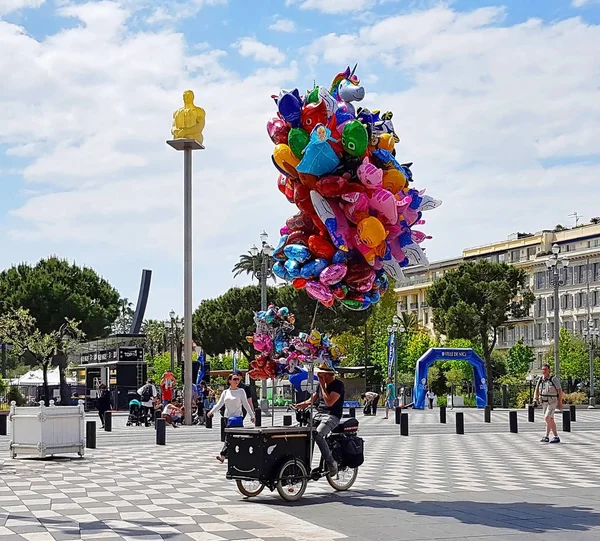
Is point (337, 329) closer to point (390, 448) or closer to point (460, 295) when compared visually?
point (460, 295)

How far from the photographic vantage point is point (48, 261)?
64000 millimetres

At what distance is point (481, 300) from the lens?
69.1 meters

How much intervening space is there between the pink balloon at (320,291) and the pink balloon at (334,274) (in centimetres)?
15

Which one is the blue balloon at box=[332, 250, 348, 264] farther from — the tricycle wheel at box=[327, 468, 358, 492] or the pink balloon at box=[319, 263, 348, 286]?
the tricycle wheel at box=[327, 468, 358, 492]

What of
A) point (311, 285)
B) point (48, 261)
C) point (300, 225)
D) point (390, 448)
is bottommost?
point (390, 448)

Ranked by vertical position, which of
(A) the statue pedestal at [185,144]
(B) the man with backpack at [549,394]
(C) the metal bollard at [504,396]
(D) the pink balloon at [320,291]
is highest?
(A) the statue pedestal at [185,144]

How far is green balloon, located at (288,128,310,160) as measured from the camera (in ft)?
37.4

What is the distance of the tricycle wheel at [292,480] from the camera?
11.3 m

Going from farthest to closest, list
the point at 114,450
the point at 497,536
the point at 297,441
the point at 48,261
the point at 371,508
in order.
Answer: the point at 48,261, the point at 114,450, the point at 297,441, the point at 371,508, the point at 497,536

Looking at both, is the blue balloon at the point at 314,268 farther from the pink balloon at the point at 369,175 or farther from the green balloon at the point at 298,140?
the green balloon at the point at 298,140

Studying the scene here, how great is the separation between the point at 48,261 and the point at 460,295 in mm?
30030

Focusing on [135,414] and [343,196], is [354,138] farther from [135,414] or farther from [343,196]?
[135,414]

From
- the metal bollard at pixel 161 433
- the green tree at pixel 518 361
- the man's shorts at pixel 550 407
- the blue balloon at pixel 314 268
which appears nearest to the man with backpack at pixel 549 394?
the man's shorts at pixel 550 407

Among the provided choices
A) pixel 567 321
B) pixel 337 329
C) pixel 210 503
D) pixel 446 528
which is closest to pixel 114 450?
pixel 210 503
